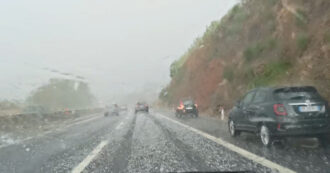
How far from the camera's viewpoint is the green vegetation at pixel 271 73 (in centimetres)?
2308

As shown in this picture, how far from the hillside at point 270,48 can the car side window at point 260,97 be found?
671cm

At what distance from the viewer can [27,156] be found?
923cm

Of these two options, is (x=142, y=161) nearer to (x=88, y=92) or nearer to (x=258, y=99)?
(x=258, y=99)

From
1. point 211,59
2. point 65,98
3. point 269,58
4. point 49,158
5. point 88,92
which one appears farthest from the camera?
point 88,92

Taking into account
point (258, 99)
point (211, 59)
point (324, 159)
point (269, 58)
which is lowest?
point (324, 159)

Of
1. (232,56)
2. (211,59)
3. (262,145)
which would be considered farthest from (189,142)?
(211,59)

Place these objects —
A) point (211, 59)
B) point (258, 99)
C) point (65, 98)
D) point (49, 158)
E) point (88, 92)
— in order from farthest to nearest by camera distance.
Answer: point (88, 92) → point (65, 98) → point (211, 59) → point (258, 99) → point (49, 158)

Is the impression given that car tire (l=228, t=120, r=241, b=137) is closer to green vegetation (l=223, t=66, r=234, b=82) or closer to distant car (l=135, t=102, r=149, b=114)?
green vegetation (l=223, t=66, r=234, b=82)

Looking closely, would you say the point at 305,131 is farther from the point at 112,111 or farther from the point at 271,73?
the point at 112,111

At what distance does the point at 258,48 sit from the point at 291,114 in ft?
65.1

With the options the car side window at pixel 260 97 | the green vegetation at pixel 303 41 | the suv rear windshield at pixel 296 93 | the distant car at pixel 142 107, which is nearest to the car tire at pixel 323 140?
the suv rear windshield at pixel 296 93

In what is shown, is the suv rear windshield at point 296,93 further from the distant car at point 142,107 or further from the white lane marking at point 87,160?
the distant car at point 142,107

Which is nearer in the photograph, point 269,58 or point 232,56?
point 269,58

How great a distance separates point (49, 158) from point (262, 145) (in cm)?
538
